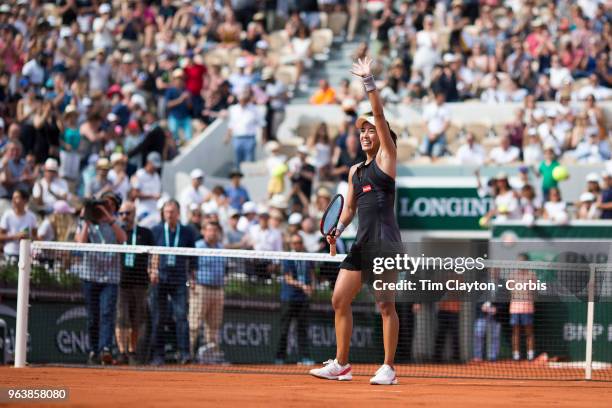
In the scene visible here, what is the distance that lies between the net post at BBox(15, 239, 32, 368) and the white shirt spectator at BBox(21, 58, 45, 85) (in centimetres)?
1045

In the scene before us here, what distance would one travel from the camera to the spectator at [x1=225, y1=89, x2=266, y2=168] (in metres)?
22.8

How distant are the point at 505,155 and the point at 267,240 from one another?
212 inches

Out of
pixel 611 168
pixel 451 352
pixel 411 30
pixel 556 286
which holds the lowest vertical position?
pixel 451 352

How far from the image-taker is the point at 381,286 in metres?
10.9

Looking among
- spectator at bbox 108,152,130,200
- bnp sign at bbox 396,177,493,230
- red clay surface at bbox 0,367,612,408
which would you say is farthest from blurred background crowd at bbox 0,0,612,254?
red clay surface at bbox 0,367,612,408

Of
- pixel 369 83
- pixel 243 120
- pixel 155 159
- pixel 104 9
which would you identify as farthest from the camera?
pixel 104 9

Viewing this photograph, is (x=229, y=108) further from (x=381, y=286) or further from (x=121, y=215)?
(x=381, y=286)

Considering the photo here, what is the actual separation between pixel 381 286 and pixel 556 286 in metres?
2.97

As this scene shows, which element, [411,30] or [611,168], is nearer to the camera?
[611,168]

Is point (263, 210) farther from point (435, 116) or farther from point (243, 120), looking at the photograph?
point (435, 116)

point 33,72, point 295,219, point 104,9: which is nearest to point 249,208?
point 295,219

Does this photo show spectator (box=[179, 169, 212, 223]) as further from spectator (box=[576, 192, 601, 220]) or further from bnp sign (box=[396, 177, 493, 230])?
spectator (box=[576, 192, 601, 220])

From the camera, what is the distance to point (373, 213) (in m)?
11.0

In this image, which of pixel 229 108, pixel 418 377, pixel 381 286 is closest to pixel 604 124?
pixel 229 108
